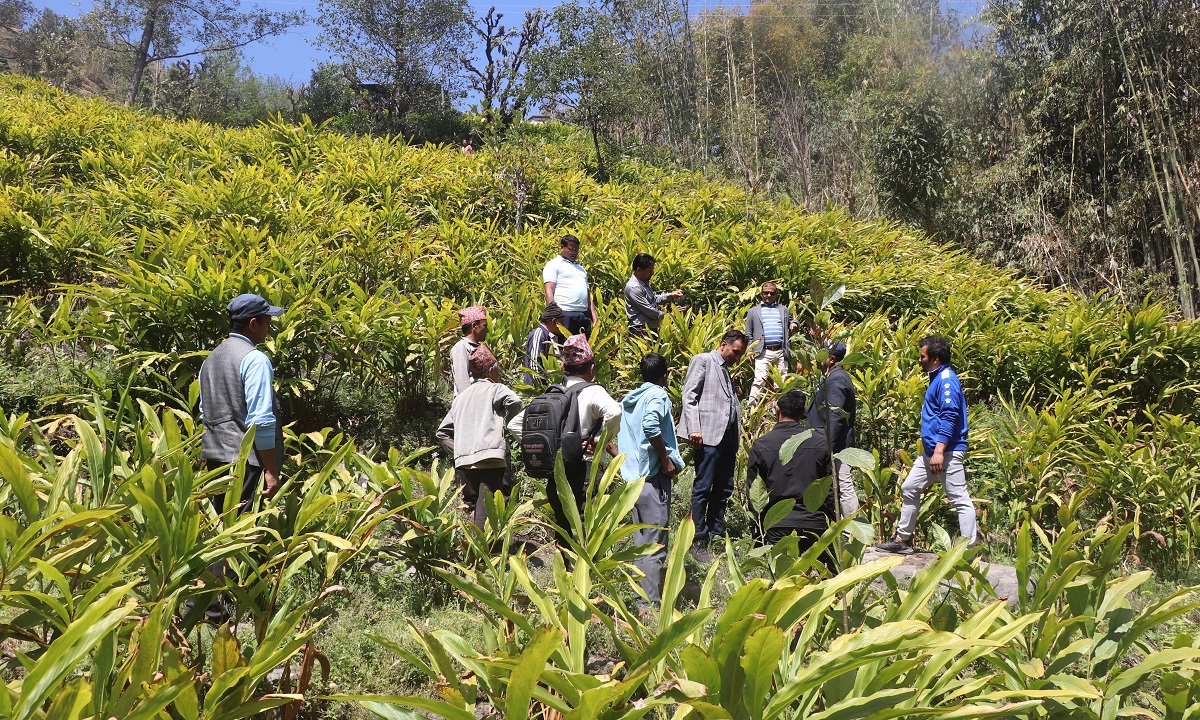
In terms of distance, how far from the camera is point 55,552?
2.33 metres

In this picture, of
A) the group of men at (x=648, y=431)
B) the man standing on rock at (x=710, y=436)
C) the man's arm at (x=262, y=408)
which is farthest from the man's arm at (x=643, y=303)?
the man's arm at (x=262, y=408)

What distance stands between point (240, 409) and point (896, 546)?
12.5 feet

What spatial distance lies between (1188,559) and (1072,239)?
413 inches

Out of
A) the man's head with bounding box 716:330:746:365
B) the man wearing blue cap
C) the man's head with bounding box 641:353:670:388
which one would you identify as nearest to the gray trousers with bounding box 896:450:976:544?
the man's head with bounding box 716:330:746:365

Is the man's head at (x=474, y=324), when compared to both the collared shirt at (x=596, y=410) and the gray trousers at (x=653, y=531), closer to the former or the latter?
the collared shirt at (x=596, y=410)

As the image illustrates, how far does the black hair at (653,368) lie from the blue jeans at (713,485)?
79 cm

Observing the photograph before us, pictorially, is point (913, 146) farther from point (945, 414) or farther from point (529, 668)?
point (529, 668)

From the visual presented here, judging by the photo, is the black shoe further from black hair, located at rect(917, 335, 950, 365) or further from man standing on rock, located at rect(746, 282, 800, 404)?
man standing on rock, located at rect(746, 282, 800, 404)

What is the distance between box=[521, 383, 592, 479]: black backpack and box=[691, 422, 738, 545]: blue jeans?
115 centimetres

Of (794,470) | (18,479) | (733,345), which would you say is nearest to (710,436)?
(733,345)

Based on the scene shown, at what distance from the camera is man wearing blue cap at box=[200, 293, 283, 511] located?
3.41 meters

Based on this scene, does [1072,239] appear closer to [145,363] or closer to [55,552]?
[145,363]

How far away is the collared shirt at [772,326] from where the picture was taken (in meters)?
6.70

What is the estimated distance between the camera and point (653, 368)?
4031 millimetres
